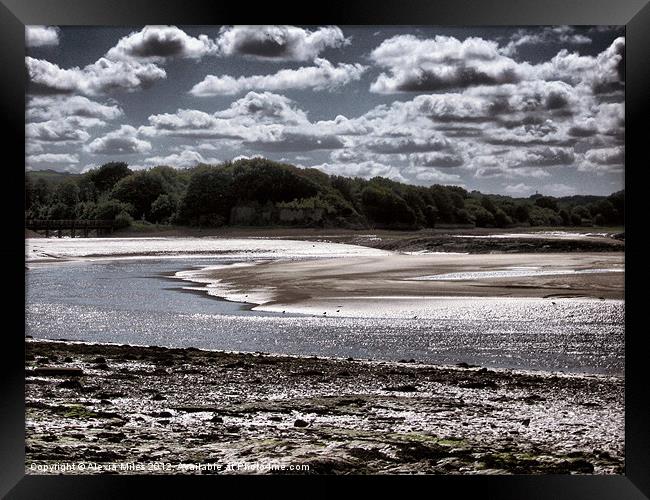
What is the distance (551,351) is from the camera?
5488 mm

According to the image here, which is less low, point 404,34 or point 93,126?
point 404,34

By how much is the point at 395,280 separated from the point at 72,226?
103 inches

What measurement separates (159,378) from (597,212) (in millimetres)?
3531

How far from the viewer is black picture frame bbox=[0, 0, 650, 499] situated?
4.74 meters

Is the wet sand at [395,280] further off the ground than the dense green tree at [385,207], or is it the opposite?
the dense green tree at [385,207]

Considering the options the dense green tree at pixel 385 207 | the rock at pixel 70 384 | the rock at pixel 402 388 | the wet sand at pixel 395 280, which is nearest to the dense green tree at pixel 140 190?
the wet sand at pixel 395 280

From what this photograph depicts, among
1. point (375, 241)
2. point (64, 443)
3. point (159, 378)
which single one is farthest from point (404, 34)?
point (64, 443)

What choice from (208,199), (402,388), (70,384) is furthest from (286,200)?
(70,384)

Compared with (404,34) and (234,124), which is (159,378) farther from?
(404,34)

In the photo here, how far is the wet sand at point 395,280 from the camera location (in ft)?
18.8

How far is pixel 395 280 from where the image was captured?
5.96 metres

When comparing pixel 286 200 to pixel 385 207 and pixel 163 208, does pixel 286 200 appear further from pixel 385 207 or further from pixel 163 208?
pixel 163 208
